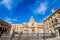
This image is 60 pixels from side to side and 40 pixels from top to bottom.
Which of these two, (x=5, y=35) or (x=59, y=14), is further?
(x=59, y=14)

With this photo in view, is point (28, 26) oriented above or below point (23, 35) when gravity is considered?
above

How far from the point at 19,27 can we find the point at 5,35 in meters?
26.5

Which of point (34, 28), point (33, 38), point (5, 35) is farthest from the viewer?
point (34, 28)

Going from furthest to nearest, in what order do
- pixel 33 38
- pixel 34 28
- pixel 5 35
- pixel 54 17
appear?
pixel 34 28
pixel 54 17
pixel 5 35
pixel 33 38

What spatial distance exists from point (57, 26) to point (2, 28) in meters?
22.7

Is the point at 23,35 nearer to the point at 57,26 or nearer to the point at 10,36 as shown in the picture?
the point at 10,36

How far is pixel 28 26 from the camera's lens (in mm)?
49938

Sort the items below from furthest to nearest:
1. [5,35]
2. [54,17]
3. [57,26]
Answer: [54,17] → [57,26] → [5,35]

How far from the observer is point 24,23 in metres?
51.8

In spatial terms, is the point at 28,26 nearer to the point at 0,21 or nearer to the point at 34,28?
the point at 34,28

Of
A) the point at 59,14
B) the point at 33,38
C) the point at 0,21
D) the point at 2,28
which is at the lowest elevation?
the point at 33,38

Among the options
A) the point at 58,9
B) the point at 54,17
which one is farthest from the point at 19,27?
the point at 58,9

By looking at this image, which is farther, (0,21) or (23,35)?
(0,21)

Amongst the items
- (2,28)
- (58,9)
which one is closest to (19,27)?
(2,28)
